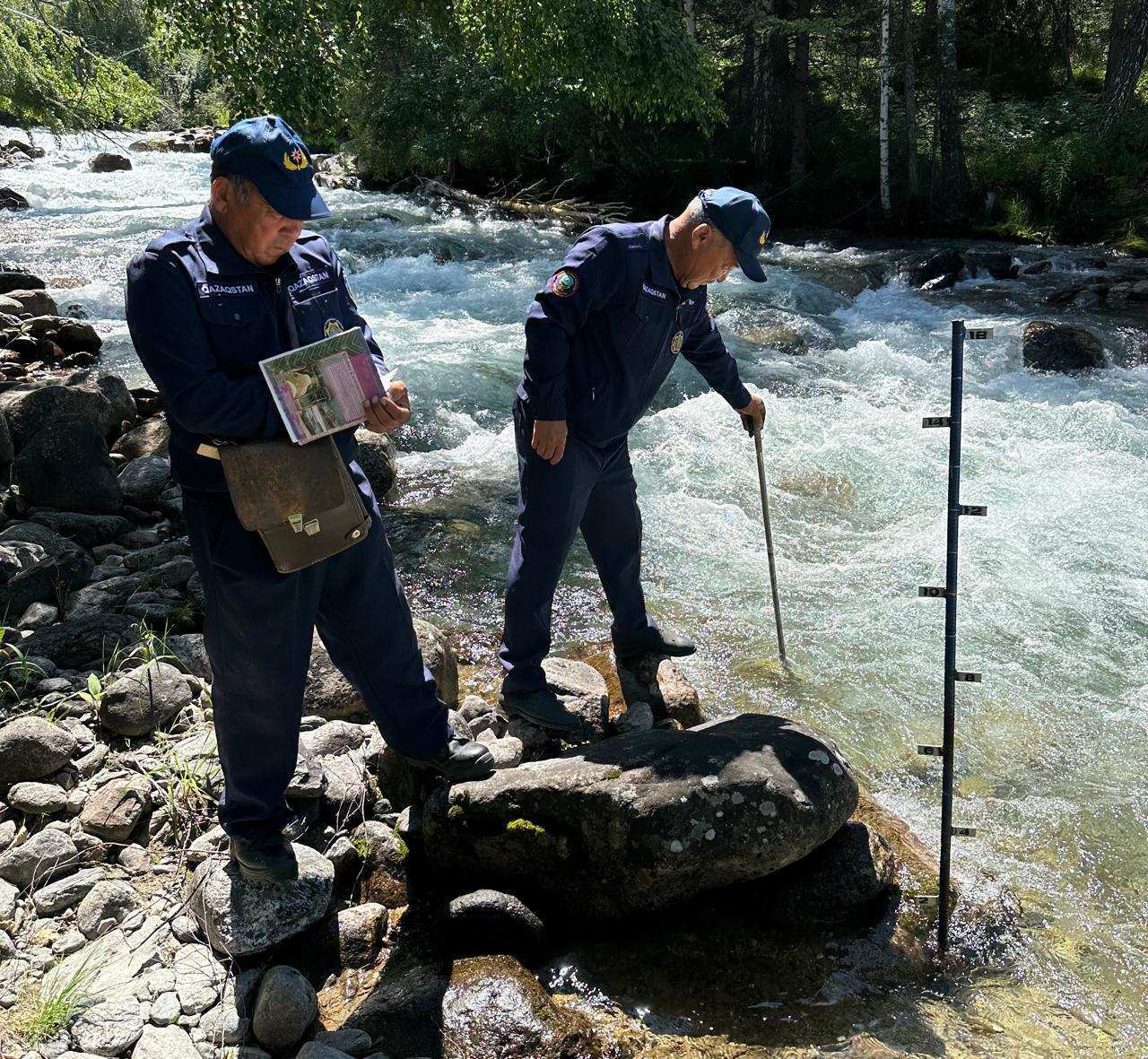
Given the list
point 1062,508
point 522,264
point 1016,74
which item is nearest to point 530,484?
point 1062,508

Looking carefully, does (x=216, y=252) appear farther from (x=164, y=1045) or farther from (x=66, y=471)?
(x=66, y=471)

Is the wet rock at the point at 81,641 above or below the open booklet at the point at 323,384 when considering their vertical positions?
below

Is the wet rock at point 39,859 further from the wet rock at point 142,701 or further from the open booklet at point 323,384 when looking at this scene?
the open booklet at point 323,384

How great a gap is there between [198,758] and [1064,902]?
3088mm

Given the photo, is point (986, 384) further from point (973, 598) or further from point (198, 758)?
point (198, 758)

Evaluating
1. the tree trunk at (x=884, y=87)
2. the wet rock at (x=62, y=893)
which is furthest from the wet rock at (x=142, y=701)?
the tree trunk at (x=884, y=87)

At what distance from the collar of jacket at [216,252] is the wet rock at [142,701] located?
1873mm

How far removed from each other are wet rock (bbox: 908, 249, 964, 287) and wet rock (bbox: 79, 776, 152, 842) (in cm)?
1329

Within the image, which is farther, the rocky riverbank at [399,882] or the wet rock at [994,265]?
the wet rock at [994,265]

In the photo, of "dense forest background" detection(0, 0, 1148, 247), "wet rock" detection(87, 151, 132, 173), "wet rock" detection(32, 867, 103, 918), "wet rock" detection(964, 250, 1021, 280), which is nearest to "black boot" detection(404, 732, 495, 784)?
"wet rock" detection(32, 867, 103, 918)

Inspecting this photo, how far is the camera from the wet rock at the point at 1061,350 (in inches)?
410

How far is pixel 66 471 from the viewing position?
6.02 meters

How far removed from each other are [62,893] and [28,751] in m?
0.64

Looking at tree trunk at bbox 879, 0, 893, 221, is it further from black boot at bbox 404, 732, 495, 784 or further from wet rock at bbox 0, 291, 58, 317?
black boot at bbox 404, 732, 495, 784
